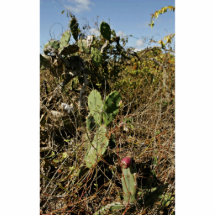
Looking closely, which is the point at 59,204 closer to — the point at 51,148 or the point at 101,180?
the point at 101,180

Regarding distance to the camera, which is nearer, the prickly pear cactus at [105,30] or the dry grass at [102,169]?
the dry grass at [102,169]

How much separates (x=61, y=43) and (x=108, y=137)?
1142mm

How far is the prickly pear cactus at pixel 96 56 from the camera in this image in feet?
6.31

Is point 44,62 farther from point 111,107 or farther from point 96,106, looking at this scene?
point 111,107

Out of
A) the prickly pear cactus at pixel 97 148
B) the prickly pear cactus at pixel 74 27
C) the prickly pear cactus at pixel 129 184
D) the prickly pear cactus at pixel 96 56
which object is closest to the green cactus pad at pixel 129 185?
the prickly pear cactus at pixel 129 184

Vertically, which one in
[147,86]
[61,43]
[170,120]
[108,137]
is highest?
[61,43]

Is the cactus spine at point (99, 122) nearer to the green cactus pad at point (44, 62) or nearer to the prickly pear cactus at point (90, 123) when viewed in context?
the prickly pear cactus at point (90, 123)

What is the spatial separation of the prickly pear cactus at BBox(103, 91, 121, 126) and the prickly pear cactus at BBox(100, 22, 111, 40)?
968 mm

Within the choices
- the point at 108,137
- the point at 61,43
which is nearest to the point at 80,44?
the point at 61,43

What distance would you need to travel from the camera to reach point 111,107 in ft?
4.14

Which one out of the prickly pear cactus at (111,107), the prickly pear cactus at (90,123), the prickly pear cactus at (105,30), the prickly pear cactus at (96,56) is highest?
the prickly pear cactus at (105,30)

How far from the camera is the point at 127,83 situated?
7.32 feet

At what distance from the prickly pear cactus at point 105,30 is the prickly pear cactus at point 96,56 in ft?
0.63
